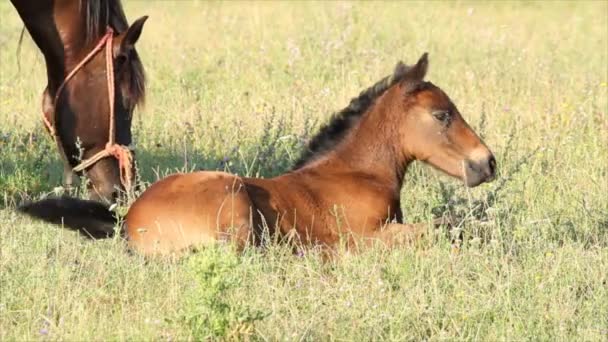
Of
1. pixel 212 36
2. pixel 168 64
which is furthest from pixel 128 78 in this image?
pixel 212 36

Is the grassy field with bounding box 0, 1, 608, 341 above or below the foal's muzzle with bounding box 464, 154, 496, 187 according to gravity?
below

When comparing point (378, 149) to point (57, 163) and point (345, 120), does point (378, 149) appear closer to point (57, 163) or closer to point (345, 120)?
point (345, 120)

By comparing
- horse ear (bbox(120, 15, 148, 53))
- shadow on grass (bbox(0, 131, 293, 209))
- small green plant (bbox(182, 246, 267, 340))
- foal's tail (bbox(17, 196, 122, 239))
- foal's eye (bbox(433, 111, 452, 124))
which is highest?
horse ear (bbox(120, 15, 148, 53))

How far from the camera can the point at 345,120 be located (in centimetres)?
615

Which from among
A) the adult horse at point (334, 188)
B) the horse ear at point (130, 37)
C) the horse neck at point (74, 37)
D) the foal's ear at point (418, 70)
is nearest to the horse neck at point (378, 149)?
the adult horse at point (334, 188)

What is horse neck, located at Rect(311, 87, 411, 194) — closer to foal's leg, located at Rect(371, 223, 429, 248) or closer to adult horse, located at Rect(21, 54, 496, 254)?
adult horse, located at Rect(21, 54, 496, 254)

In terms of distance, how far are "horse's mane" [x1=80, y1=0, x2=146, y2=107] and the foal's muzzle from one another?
5.54 feet

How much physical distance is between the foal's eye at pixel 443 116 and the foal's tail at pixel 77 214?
166 centimetres

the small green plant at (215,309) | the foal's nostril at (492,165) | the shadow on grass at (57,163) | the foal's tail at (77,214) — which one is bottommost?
the shadow on grass at (57,163)

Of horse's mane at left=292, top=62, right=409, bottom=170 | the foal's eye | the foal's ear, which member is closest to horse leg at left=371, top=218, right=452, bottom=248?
the foal's eye

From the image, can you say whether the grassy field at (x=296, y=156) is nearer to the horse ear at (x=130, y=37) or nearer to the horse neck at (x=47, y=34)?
the horse neck at (x=47, y=34)

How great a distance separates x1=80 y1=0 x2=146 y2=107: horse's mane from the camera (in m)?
5.95

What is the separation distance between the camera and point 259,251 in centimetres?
524

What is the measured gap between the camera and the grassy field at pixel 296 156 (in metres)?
4.42
